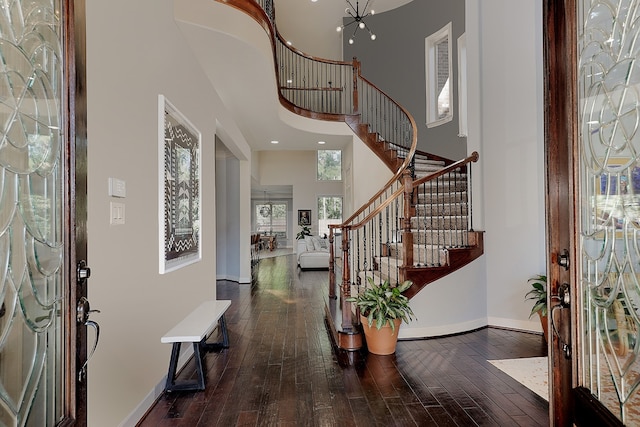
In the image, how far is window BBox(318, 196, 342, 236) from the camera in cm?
1279

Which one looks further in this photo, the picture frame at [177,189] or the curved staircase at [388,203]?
the curved staircase at [388,203]

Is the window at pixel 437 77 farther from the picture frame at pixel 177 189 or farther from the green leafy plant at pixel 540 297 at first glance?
the picture frame at pixel 177 189

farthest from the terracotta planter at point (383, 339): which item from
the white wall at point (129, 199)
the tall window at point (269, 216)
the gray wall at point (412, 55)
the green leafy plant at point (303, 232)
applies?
the tall window at point (269, 216)

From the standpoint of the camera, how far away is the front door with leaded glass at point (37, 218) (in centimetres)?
90

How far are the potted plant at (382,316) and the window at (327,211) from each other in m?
9.42

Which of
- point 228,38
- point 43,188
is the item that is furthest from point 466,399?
point 228,38

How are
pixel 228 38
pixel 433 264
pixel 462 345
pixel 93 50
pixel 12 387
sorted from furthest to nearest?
pixel 433 264 < pixel 462 345 < pixel 228 38 < pixel 93 50 < pixel 12 387

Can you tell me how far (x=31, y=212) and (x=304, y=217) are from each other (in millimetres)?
11625

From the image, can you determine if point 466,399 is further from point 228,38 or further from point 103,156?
point 228,38

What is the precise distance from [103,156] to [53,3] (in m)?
0.94

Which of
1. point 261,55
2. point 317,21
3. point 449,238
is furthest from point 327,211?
point 261,55

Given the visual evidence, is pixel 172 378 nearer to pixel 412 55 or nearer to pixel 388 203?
pixel 388 203

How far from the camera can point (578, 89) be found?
3.51ft

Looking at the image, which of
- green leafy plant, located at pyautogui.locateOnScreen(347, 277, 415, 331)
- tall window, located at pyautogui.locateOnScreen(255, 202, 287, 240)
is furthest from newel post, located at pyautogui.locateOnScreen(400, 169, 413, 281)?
tall window, located at pyautogui.locateOnScreen(255, 202, 287, 240)
